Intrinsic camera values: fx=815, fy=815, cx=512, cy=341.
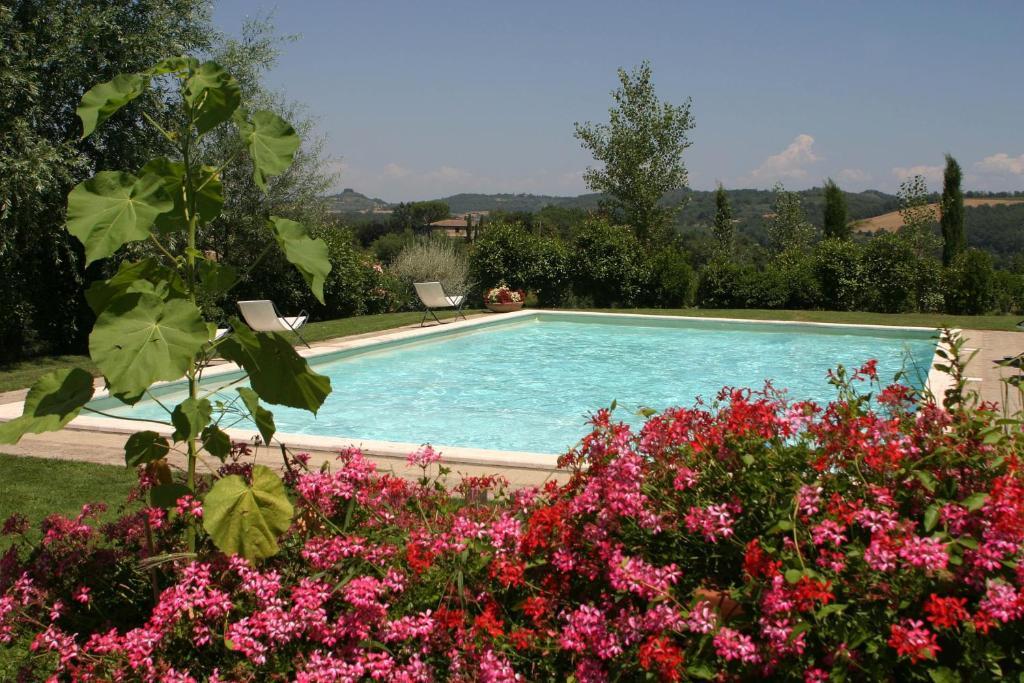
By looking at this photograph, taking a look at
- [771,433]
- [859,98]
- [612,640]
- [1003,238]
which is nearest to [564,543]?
[612,640]

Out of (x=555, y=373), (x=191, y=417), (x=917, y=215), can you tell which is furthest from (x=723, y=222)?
(x=191, y=417)

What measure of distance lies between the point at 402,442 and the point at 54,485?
261cm

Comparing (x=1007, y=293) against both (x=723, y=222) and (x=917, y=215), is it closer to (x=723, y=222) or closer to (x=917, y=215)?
(x=917, y=215)

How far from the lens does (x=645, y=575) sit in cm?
197

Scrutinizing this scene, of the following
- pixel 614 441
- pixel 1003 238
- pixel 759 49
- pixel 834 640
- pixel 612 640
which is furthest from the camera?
pixel 1003 238

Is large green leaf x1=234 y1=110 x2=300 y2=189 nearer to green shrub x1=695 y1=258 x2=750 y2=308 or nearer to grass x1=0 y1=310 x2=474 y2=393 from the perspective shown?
grass x1=0 y1=310 x2=474 y2=393

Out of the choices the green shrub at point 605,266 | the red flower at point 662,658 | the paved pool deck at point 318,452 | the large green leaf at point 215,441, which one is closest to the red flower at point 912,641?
the red flower at point 662,658

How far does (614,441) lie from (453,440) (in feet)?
17.7

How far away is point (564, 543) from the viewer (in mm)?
2240

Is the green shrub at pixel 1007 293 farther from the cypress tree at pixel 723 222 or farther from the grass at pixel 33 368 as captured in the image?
the cypress tree at pixel 723 222

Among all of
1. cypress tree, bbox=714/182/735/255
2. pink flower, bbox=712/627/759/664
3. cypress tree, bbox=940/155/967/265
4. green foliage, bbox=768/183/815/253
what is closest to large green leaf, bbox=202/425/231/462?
pink flower, bbox=712/627/759/664

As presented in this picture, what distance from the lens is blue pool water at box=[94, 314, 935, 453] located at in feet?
27.0

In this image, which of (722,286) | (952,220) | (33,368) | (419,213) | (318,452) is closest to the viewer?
(318,452)

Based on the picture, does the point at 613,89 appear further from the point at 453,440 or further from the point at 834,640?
the point at 834,640
